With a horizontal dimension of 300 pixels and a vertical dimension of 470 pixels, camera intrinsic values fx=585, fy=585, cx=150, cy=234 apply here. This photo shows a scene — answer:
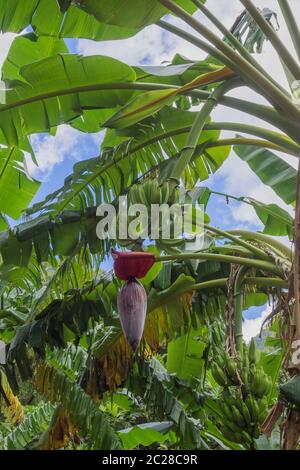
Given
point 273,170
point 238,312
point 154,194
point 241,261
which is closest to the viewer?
point 154,194

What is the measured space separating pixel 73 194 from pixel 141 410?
9.96 ft

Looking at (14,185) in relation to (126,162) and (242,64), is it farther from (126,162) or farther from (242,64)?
(242,64)

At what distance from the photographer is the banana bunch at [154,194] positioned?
4.11 feet

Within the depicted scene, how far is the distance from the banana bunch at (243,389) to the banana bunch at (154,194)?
47 cm

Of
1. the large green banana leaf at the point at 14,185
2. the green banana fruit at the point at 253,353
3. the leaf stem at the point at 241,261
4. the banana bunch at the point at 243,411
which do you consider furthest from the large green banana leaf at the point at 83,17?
the banana bunch at the point at 243,411

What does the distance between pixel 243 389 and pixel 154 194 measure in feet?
1.87

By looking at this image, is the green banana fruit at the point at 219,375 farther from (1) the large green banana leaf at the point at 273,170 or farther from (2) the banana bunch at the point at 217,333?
(2) the banana bunch at the point at 217,333

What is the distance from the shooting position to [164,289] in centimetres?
256

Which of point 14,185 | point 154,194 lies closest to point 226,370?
point 154,194

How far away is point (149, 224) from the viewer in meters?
1.38

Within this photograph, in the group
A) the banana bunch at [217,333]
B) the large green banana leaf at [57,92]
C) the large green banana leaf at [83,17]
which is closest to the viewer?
the large green banana leaf at [83,17]

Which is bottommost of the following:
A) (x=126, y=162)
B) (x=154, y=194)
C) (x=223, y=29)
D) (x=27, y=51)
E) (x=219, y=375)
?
(x=219, y=375)

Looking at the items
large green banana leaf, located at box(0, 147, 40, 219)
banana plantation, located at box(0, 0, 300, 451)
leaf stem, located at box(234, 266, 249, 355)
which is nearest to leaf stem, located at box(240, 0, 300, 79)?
banana plantation, located at box(0, 0, 300, 451)

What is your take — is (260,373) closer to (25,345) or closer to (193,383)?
(25,345)
